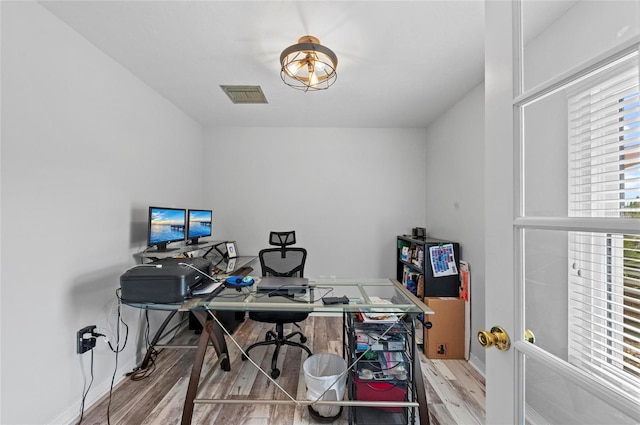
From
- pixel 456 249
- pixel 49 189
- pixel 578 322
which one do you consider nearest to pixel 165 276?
pixel 49 189

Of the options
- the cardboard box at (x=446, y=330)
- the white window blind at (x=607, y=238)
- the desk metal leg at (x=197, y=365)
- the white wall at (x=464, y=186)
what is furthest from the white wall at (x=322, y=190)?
the white window blind at (x=607, y=238)

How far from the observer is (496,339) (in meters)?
0.69

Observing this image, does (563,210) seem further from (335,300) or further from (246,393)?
(246,393)

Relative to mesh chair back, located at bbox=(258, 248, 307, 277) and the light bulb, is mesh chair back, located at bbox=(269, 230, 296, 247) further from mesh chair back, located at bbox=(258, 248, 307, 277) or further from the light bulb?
the light bulb

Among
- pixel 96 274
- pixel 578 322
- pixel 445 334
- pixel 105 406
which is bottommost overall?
pixel 105 406

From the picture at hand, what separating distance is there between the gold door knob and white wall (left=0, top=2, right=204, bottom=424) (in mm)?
2249

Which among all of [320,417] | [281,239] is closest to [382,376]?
[320,417]

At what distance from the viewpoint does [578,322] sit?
57 centimetres

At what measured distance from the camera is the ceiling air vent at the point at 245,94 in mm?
2443

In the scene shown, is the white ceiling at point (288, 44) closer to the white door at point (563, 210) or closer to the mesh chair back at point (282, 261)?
the white door at point (563, 210)

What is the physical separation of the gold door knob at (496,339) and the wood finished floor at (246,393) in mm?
1415

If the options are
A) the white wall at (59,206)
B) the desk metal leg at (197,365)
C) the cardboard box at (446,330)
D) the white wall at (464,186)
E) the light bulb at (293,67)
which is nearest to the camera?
the white wall at (59,206)

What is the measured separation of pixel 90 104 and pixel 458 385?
3555mm

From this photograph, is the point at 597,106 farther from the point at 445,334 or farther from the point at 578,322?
the point at 445,334
